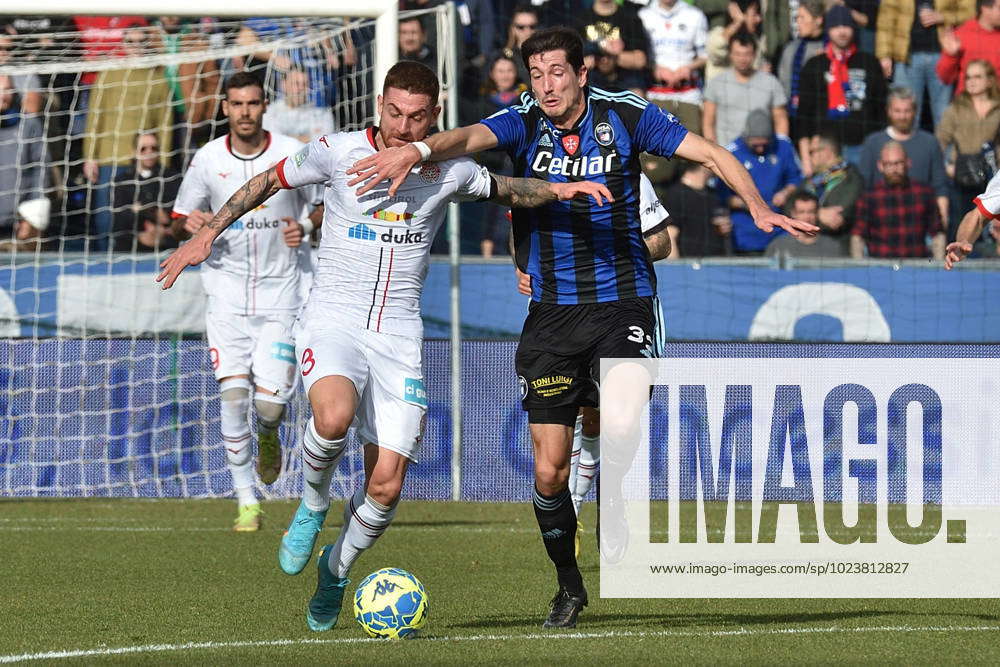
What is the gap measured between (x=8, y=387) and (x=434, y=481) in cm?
352

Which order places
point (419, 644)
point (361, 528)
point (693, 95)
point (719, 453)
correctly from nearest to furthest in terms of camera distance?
point (419, 644) < point (361, 528) < point (719, 453) < point (693, 95)

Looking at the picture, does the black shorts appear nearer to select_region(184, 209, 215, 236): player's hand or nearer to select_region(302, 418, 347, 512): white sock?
select_region(302, 418, 347, 512): white sock

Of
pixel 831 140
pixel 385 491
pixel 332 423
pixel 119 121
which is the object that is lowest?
pixel 385 491

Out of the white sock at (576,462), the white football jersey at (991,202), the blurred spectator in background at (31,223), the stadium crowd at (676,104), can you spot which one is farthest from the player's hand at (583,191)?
the blurred spectator in background at (31,223)

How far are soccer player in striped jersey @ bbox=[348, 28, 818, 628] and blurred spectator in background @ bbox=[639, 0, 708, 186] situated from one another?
27.4ft

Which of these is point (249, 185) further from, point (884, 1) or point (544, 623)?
point (884, 1)

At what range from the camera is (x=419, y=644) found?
236 inches

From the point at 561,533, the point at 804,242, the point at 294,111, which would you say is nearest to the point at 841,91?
the point at 804,242

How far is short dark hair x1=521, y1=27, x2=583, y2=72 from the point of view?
679cm

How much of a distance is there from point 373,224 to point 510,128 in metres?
0.74

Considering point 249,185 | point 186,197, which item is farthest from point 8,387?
point 249,185

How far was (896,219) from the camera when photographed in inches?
579

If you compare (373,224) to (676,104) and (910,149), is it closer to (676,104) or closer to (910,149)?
(676,104)

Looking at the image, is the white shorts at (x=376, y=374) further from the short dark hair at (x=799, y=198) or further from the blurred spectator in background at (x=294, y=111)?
the short dark hair at (x=799, y=198)
